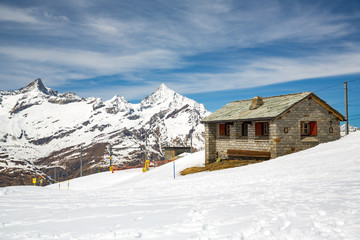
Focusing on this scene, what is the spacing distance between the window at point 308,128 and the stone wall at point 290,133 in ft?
1.12

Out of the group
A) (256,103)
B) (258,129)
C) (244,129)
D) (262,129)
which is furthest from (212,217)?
(256,103)

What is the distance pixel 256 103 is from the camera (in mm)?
27109

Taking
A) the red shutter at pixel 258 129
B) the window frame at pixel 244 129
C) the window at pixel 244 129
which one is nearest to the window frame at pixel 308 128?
the red shutter at pixel 258 129

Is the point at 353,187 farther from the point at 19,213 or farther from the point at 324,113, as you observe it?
the point at 324,113

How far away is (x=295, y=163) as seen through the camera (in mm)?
17578

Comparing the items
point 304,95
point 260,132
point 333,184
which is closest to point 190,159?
point 260,132

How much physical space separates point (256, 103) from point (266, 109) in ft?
6.61

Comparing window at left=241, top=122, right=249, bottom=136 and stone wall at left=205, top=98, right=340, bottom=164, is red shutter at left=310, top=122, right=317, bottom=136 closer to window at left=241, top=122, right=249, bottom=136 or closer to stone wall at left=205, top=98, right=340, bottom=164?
stone wall at left=205, top=98, right=340, bottom=164

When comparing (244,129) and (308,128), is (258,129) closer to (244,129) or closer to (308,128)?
(244,129)

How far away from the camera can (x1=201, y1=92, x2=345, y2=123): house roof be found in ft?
78.2

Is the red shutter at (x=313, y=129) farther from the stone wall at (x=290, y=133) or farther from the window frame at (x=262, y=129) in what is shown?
the window frame at (x=262, y=129)

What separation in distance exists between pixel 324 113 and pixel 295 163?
9653 mm

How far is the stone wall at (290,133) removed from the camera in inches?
915

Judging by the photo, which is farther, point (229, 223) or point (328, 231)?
point (229, 223)
